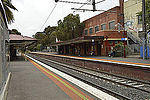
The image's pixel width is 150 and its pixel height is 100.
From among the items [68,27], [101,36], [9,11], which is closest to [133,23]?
[101,36]

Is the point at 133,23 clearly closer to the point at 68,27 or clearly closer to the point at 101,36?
the point at 101,36

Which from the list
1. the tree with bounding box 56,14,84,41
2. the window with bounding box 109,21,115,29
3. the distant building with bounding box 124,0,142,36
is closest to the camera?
the distant building with bounding box 124,0,142,36

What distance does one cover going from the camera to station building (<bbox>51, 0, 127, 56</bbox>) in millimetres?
29147

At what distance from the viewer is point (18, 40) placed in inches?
909

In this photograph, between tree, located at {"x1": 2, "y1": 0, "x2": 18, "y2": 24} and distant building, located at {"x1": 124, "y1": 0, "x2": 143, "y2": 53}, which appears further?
distant building, located at {"x1": 124, "y1": 0, "x2": 143, "y2": 53}

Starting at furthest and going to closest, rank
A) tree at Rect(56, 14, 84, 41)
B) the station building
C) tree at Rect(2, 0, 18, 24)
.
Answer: tree at Rect(56, 14, 84, 41), the station building, tree at Rect(2, 0, 18, 24)

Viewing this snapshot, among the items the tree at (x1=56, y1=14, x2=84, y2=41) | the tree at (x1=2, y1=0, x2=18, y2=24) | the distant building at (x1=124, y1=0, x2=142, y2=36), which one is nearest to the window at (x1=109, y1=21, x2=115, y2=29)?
the distant building at (x1=124, y1=0, x2=142, y2=36)

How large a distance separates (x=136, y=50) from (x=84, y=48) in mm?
12066

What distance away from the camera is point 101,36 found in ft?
95.2

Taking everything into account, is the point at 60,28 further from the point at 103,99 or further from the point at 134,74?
the point at 103,99

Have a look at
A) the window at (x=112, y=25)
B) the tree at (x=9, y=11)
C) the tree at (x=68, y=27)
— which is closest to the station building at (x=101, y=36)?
the window at (x=112, y=25)

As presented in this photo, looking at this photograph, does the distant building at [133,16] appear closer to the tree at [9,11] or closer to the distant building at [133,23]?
the distant building at [133,23]

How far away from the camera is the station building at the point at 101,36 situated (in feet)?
95.6

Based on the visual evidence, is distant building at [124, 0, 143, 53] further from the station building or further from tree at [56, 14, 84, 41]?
tree at [56, 14, 84, 41]
